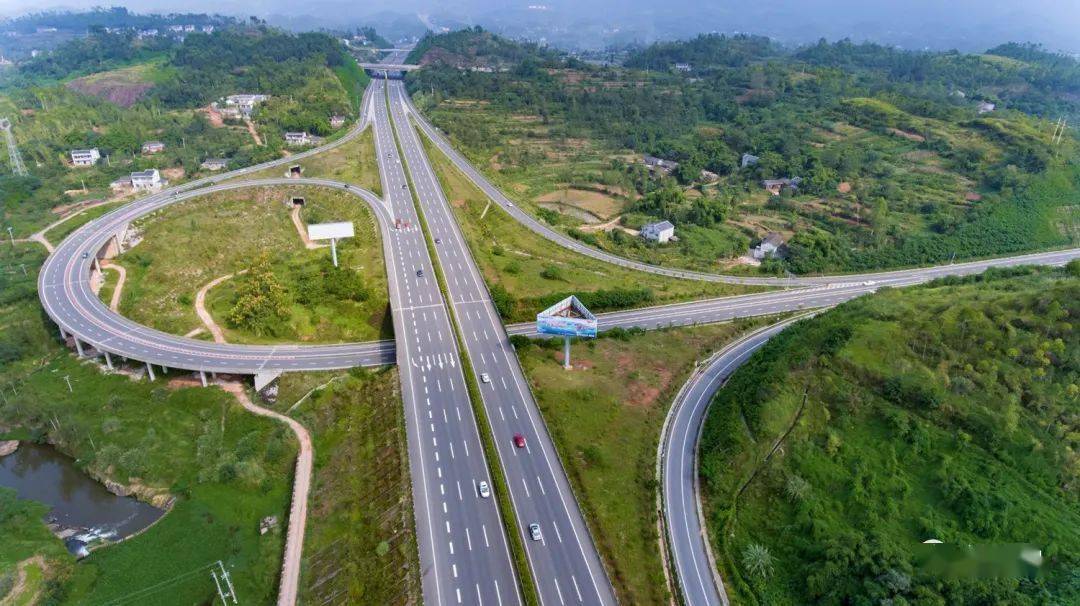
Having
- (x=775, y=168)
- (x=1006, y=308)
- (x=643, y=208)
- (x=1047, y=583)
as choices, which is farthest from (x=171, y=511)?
(x=775, y=168)

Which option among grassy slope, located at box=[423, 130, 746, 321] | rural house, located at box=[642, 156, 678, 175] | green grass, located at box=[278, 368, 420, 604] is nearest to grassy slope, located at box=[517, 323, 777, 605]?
grassy slope, located at box=[423, 130, 746, 321]

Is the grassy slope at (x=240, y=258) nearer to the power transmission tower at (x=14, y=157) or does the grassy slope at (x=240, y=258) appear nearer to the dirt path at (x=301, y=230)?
the dirt path at (x=301, y=230)

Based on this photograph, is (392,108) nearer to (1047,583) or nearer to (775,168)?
(775,168)

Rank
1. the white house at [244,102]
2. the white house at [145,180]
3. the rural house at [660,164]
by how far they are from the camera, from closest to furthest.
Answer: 1. the white house at [145,180]
2. the rural house at [660,164]
3. the white house at [244,102]

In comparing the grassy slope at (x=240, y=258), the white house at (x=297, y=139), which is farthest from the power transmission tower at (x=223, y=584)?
the white house at (x=297, y=139)

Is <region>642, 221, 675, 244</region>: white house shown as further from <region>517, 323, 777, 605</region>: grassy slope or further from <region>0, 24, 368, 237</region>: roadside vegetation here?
<region>0, 24, 368, 237</region>: roadside vegetation
